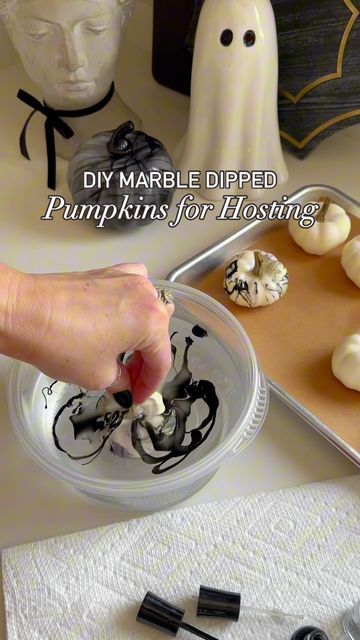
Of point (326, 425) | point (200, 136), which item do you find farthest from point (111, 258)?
point (326, 425)

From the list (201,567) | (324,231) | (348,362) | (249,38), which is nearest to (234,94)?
(249,38)

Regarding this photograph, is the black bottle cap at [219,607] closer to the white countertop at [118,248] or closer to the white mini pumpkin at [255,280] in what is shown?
the white countertop at [118,248]

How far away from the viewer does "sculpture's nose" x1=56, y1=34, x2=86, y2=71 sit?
708mm

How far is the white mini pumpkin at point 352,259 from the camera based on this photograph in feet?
2.29

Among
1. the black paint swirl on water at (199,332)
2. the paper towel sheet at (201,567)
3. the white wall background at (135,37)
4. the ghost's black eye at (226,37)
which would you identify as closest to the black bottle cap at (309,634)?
the paper towel sheet at (201,567)

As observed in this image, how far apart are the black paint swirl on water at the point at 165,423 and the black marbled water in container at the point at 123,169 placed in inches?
7.2

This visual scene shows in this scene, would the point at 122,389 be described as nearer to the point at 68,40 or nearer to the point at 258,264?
the point at 258,264

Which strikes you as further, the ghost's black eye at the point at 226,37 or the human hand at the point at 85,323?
the ghost's black eye at the point at 226,37

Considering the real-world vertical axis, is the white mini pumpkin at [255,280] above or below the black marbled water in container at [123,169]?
below

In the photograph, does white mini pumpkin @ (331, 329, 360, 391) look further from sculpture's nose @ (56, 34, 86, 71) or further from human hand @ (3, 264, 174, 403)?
sculpture's nose @ (56, 34, 86, 71)

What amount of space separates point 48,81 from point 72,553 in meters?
0.48

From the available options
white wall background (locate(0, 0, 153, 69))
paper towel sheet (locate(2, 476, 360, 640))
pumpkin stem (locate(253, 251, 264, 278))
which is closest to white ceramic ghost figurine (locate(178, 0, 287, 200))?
pumpkin stem (locate(253, 251, 264, 278))

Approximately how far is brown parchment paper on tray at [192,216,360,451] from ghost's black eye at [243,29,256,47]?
19 cm

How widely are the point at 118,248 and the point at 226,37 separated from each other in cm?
23
